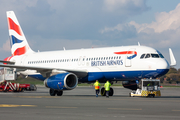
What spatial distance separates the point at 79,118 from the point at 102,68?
17.7 metres

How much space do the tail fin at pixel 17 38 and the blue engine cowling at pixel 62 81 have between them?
464 inches

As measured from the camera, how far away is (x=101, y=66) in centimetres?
2886

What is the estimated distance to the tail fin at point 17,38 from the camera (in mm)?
39000

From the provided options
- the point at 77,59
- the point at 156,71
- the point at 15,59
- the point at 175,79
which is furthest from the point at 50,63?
the point at 175,79

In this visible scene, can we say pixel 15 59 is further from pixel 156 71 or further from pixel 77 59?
pixel 156 71

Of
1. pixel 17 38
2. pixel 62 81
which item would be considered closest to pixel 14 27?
pixel 17 38

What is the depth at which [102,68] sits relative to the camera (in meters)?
28.8

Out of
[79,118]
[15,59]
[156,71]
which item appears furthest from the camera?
[15,59]

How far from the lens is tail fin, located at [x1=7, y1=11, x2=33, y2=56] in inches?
1535

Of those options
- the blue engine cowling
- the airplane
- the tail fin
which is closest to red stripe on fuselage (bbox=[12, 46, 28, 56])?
the tail fin

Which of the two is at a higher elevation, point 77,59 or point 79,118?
point 77,59

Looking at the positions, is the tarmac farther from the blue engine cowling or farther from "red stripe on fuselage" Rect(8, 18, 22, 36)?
"red stripe on fuselage" Rect(8, 18, 22, 36)

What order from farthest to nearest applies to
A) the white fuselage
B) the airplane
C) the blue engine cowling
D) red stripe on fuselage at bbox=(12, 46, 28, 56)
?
red stripe on fuselage at bbox=(12, 46, 28, 56) → the blue engine cowling → the airplane → the white fuselage

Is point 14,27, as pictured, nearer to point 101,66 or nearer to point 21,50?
point 21,50
